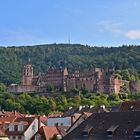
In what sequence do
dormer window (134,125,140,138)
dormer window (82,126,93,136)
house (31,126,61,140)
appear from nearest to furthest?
dormer window (134,125,140,138) → dormer window (82,126,93,136) → house (31,126,61,140)

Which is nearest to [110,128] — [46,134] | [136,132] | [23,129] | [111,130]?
[111,130]

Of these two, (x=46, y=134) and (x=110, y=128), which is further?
(x=46, y=134)

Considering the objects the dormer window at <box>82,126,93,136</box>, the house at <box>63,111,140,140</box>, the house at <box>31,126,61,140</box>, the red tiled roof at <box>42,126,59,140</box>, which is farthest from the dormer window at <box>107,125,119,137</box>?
the red tiled roof at <box>42,126,59,140</box>

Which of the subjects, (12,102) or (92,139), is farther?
(12,102)

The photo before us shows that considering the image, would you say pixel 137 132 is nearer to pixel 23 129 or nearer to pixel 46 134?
pixel 46 134

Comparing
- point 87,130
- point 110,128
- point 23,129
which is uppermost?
point 110,128

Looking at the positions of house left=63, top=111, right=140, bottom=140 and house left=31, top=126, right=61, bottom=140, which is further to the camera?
house left=31, top=126, right=61, bottom=140

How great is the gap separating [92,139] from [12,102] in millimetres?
131684

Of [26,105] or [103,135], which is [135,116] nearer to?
[103,135]

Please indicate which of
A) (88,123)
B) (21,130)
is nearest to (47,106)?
(21,130)

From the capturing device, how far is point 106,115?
180ft

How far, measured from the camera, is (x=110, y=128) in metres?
51.7

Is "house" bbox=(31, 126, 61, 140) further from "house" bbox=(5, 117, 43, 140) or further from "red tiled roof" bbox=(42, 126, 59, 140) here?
"house" bbox=(5, 117, 43, 140)

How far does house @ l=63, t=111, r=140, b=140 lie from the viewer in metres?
49.9
